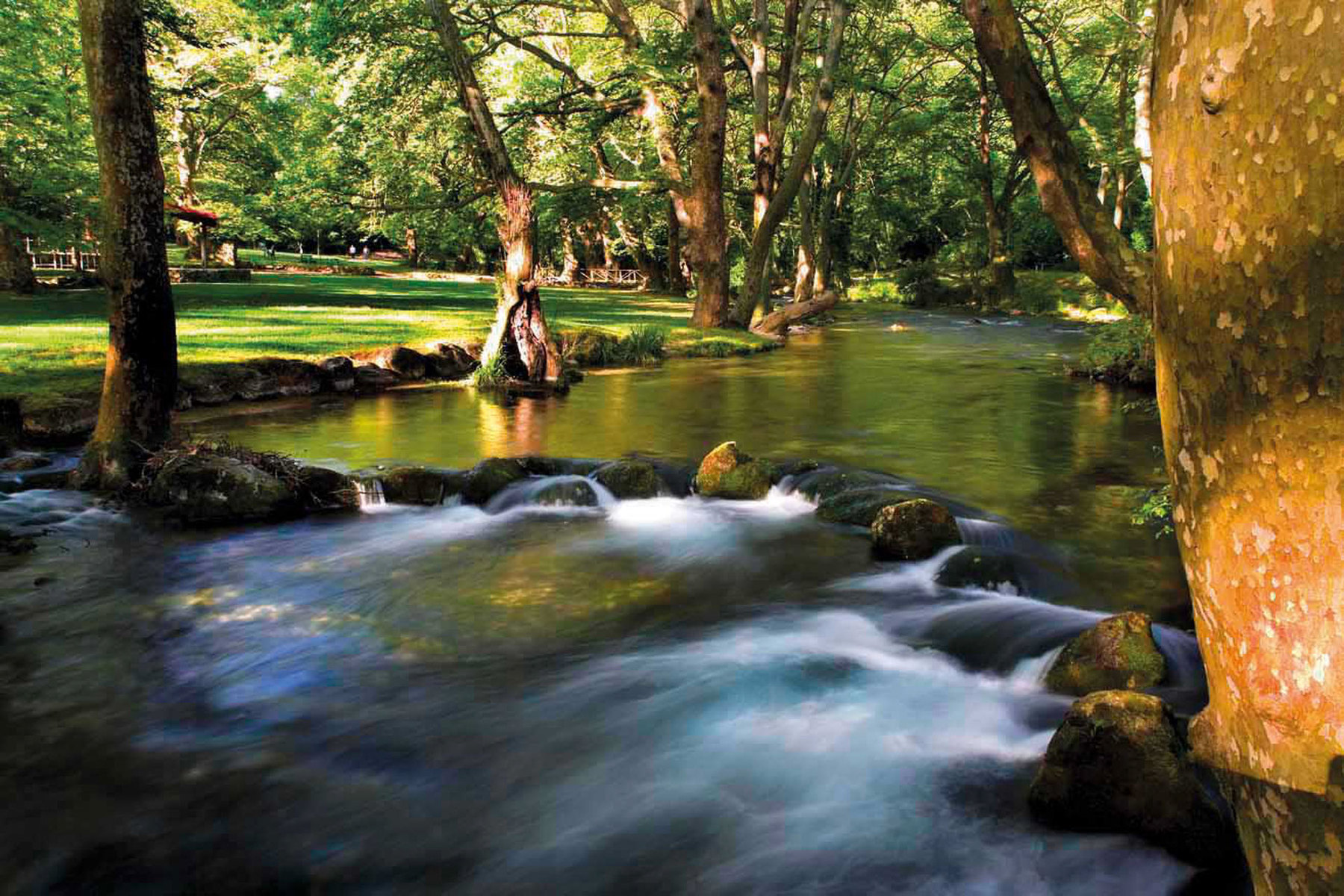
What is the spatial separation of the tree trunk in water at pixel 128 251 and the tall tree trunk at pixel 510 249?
7027 millimetres

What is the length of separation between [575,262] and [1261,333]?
57358mm

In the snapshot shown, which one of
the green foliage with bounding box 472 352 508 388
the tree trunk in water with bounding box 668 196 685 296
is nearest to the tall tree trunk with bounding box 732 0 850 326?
the green foliage with bounding box 472 352 508 388

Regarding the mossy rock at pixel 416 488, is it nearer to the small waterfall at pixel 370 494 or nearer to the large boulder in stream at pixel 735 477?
the small waterfall at pixel 370 494

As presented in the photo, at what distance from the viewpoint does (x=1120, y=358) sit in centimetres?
1755

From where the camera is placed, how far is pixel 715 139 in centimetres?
2411

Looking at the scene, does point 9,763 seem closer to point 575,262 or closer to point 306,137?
point 306,137

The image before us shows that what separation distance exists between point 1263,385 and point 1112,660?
4.27m

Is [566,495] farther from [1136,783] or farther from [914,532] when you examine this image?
[1136,783]

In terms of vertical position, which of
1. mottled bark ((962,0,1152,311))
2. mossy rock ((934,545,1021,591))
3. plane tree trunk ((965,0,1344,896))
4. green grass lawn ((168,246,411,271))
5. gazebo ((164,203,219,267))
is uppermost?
gazebo ((164,203,219,267))

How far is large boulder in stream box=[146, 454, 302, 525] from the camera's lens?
8.75m

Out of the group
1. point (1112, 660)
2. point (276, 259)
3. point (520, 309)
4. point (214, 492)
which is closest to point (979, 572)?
point (1112, 660)

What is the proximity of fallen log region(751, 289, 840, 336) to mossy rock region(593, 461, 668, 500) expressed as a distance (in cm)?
1730

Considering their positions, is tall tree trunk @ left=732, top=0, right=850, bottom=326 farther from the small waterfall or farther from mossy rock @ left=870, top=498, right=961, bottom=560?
mossy rock @ left=870, top=498, right=961, bottom=560

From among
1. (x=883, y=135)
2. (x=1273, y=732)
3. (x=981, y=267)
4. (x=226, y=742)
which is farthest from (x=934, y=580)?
(x=981, y=267)
